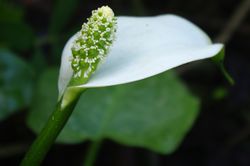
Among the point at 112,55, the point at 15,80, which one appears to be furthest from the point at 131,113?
the point at 112,55

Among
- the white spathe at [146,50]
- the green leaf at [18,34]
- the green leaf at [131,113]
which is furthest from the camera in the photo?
the green leaf at [18,34]

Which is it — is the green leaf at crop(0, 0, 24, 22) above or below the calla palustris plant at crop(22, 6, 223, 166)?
below

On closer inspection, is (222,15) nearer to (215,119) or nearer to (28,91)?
(215,119)

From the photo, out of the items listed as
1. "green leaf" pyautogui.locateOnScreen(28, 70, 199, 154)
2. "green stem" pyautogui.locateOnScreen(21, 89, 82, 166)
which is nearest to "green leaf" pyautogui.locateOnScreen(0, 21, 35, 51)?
"green leaf" pyautogui.locateOnScreen(28, 70, 199, 154)

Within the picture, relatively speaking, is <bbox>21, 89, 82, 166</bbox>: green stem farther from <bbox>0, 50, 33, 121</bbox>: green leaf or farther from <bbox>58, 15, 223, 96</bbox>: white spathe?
<bbox>0, 50, 33, 121</bbox>: green leaf

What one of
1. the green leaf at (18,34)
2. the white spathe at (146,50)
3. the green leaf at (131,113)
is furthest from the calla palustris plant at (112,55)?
the green leaf at (18,34)

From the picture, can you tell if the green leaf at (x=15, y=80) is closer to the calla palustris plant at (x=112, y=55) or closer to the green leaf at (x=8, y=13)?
the green leaf at (x=8, y=13)

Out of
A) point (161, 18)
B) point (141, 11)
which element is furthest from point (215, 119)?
point (161, 18)
